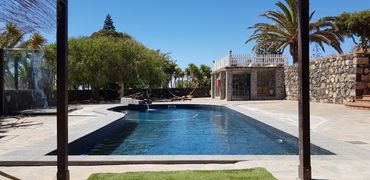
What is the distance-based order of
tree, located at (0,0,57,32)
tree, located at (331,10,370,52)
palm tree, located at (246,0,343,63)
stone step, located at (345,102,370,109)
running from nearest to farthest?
1. tree, located at (0,0,57,32)
2. stone step, located at (345,102,370,109)
3. palm tree, located at (246,0,343,63)
4. tree, located at (331,10,370,52)

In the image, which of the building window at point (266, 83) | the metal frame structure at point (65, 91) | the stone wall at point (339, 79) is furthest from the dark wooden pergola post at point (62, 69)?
the building window at point (266, 83)

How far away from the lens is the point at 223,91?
30031mm

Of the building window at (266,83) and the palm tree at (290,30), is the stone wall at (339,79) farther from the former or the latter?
the building window at (266,83)

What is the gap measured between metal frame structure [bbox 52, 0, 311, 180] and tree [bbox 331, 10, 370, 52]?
111ft

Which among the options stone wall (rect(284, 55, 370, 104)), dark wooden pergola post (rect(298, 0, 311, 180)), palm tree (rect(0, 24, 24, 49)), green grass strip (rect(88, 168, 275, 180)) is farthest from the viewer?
stone wall (rect(284, 55, 370, 104))

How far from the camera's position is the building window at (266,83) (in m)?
27.6

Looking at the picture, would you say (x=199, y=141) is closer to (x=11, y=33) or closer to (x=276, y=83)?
(x=11, y=33)

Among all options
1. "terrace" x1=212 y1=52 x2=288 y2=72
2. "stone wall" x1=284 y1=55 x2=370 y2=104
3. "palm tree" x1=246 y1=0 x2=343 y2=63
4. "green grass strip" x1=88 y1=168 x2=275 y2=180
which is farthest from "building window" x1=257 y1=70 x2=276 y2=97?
"green grass strip" x1=88 y1=168 x2=275 y2=180

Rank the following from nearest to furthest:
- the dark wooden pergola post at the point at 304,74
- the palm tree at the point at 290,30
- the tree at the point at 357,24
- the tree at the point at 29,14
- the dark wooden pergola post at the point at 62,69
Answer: the tree at the point at 29,14 < the dark wooden pergola post at the point at 62,69 < the dark wooden pergola post at the point at 304,74 < the palm tree at the point at 290,30 < the tree at the point at 357,24

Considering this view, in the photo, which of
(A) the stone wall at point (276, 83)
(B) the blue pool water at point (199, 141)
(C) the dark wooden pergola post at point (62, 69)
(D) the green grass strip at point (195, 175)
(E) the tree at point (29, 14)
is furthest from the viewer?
(A) the stone wall at point (276, 83)

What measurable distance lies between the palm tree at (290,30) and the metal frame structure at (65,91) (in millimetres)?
22047

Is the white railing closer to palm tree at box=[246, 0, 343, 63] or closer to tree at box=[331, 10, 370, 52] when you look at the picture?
palm tree at box=[246, 0, 343, 63]

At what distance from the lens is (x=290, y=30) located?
85.0ft

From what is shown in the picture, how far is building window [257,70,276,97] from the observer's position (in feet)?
90.6
